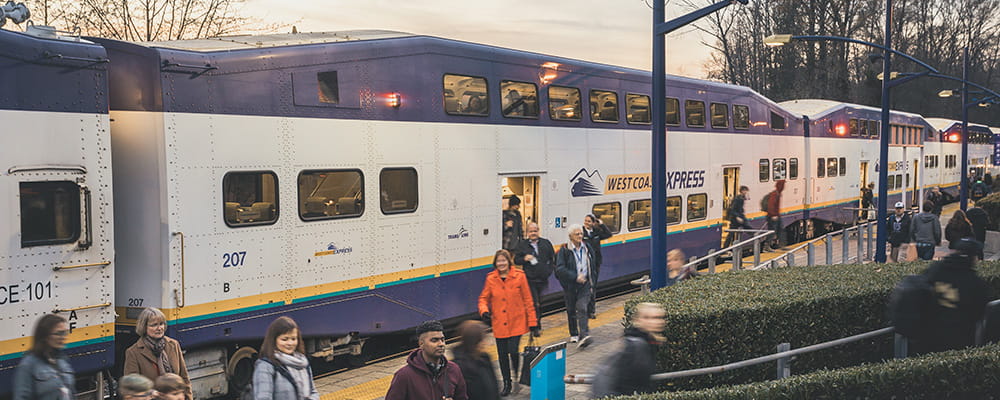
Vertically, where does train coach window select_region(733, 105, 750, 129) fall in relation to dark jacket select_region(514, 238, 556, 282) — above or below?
above

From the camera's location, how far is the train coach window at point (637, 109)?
1623cm

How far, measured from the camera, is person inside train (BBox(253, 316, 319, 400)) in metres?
5.38

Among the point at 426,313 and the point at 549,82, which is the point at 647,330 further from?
the point at 549,82

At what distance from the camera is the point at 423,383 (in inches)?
221

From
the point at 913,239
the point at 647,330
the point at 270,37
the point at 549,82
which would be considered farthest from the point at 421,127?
the point at 913,239

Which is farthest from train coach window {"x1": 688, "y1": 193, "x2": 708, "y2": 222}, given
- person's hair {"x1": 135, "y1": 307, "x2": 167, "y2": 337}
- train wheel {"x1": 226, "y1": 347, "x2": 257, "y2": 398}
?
person's hair {"x1": 135, "y1": 307, "x2": 167, "y2": 337}

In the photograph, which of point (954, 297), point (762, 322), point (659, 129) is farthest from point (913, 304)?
point (659, 129)

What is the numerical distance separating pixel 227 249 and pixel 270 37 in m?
2.97

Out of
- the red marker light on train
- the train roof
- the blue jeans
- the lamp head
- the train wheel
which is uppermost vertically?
the lamp head

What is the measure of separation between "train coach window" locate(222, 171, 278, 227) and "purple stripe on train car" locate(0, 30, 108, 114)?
1566 mm

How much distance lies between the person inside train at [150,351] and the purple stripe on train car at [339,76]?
9.49 feet

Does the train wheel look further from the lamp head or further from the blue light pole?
the lamp head

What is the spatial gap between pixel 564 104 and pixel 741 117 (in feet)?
25.5

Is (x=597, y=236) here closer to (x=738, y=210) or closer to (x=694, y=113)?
(x=694, y=113)
